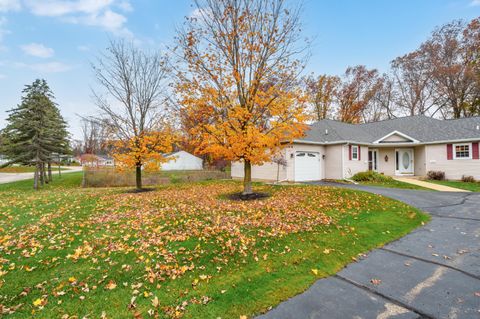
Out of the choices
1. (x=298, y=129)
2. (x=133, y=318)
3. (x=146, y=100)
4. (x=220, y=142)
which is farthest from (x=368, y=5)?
(x=133, y=318)

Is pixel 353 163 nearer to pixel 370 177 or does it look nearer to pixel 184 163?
pixel 370 177

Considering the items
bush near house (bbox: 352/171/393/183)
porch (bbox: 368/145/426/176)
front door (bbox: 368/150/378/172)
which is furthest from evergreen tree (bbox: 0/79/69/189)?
porch (bbox: 368/145/426/176)

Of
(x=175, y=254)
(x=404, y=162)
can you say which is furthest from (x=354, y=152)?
(x=175, y=254)


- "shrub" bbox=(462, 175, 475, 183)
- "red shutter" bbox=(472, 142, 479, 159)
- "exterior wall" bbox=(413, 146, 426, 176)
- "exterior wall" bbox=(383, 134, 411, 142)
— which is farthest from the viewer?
"exterior wall" bbox=(383, 134, 411, 142)

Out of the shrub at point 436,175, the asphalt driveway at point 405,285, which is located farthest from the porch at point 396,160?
the asphalt driveway at point 405,285

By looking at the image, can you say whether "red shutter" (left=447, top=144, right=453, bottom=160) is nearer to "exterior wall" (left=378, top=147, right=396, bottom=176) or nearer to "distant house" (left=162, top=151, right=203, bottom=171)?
"exterior wall" (left=378, top=147, right=396, bottom=176)

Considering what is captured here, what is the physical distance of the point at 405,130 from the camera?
20031 mm

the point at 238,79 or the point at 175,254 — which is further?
the point at 238,79

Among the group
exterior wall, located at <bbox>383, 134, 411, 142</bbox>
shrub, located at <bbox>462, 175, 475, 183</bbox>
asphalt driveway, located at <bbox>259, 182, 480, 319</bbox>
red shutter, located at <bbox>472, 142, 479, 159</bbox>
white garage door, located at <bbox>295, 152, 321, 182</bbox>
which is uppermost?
exterior wall, located at <bbox>383, 134, 411, 142</bbox>

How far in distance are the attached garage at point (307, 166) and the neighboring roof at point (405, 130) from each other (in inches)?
43.5

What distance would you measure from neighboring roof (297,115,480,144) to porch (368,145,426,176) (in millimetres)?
1134

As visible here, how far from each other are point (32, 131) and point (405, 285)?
21.9 m

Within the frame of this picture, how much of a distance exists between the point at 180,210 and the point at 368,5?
13.5m

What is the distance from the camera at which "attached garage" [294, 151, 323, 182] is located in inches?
630
